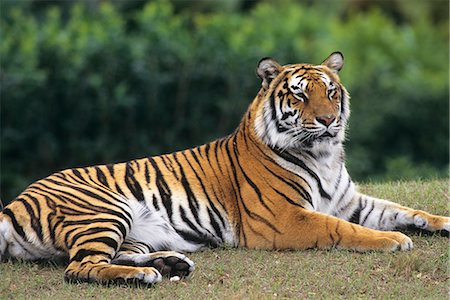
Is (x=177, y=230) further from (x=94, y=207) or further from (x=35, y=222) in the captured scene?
(x=35, y=222)

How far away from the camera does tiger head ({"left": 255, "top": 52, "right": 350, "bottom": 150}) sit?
659 cm

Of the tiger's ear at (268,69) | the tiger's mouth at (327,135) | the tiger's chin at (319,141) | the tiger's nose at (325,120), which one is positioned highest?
the tiger's ear at (268,69)

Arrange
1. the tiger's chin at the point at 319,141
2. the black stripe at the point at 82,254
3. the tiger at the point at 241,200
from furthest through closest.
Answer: the tiger's chin at the point at 319,141 < the tiger at the point at 241,200 < the black stripe at the point at 82,254

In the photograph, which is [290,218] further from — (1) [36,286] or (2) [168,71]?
(2) [168,71]

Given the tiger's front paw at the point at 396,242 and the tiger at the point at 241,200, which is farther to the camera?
the tiger at the point at 241,200

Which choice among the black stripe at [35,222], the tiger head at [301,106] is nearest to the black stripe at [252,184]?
the tiger head at [301,106]

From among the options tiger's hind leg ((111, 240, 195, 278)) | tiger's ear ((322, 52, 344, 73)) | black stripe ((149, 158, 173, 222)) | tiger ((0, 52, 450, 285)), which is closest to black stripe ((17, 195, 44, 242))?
tiger ((0, 52, 450, 285))

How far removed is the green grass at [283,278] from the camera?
5688 millimetres

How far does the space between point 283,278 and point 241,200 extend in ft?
3.22

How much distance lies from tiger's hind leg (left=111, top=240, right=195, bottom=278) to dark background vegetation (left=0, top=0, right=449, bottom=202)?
6.50 m

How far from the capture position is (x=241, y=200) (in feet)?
22.2

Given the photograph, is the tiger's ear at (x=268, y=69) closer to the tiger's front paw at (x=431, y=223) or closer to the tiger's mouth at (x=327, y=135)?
the tiger's mouth at (x=327, y=135)

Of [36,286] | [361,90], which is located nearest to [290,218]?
[36,286]

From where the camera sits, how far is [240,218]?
674 centimetres
